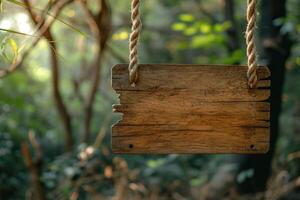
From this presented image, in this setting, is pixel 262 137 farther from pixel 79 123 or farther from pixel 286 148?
pixel 79 123

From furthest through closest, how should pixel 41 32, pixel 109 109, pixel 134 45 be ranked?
pixel 109 109
pixel 41 32
pixel 134 45

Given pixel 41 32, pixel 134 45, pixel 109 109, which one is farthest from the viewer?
pixel 109 109

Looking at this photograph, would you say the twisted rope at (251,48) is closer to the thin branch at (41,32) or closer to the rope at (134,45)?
the rope at (134,45)

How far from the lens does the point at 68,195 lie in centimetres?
334

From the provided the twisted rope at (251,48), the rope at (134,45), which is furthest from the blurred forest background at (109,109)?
the twisted rope at (251,48)

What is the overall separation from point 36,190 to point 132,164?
2.11 meters

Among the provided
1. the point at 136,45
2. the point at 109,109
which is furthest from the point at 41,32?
the point at 109,109

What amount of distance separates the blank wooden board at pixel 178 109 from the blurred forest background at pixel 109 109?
221mm

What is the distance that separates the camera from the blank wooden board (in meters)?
1.13

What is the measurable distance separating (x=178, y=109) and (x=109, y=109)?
5.01m

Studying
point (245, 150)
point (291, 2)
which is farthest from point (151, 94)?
point (291, 2)

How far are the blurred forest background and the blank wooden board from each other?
221mm

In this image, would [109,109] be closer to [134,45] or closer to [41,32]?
[41,32]

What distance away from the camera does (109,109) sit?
241 inches
